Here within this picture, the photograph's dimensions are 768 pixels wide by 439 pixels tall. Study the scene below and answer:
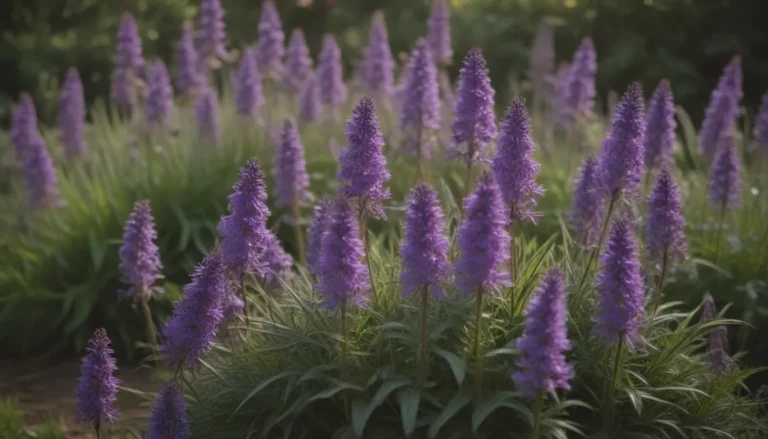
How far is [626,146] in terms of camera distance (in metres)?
3.65

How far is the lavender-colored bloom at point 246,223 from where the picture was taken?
11.4 feet

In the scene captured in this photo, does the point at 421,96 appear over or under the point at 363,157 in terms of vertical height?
over

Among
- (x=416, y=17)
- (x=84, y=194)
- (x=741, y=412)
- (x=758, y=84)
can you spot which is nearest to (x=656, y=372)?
(x=741, y=412)

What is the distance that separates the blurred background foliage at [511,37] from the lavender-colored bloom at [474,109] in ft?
19.8

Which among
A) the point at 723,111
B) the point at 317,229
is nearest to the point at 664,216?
the point at 317,229

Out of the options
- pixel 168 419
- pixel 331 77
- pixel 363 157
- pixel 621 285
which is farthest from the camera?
pixel 331 77

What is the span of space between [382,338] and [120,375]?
2610 millimetres

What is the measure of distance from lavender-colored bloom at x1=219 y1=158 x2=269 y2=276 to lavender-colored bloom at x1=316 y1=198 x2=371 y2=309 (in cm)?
43

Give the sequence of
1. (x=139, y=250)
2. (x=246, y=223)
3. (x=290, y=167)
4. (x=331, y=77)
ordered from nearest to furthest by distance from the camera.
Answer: (x=246, y=223) → (x=139, y=250) → (x=290, y=167) → (x=331, y=77)

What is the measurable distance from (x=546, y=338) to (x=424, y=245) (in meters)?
0.52

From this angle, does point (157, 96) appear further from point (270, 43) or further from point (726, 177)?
point (726, 177)

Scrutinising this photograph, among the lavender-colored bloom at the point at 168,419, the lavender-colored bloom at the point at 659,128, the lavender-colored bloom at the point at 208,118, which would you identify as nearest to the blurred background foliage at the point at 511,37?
the lavender-colored bloom at the point at 208,118

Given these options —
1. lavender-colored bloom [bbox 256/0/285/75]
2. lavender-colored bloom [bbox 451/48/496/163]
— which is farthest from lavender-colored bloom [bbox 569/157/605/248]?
lavender-colored bloom [bbox 256/0/285/75]

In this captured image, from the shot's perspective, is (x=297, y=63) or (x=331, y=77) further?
(x=297, y=63)
